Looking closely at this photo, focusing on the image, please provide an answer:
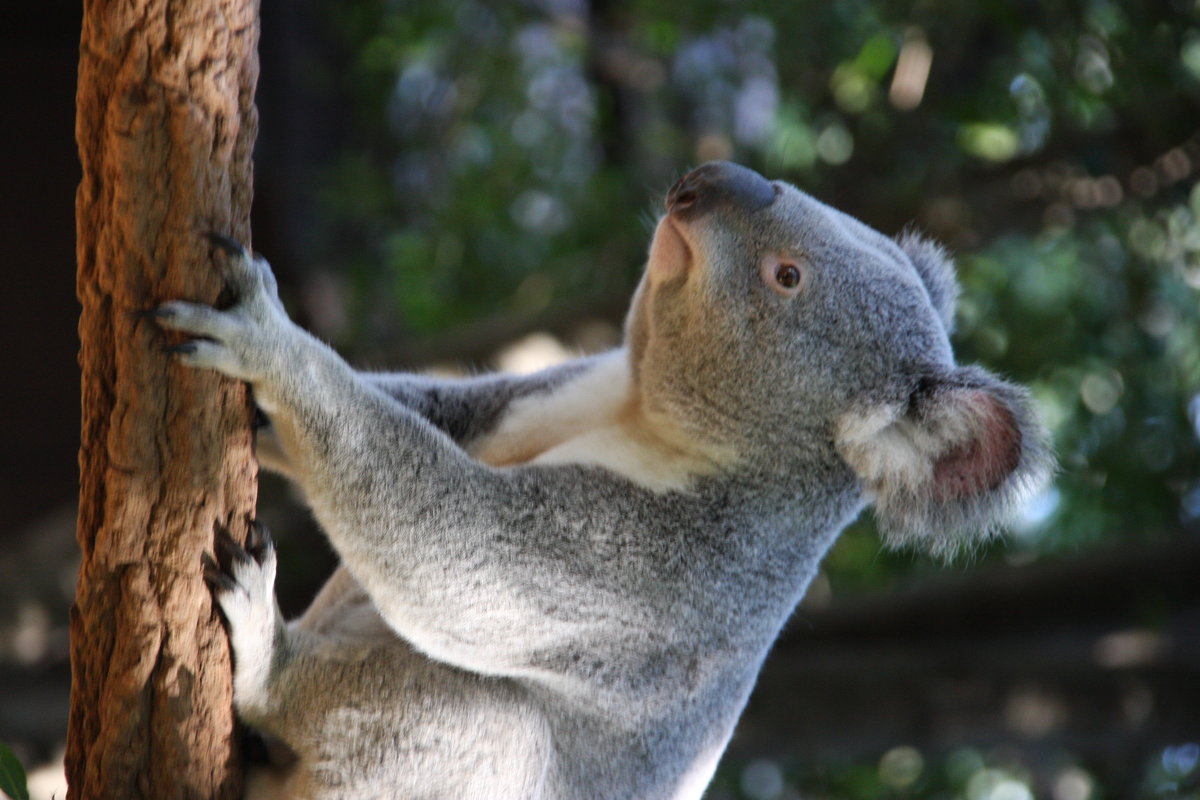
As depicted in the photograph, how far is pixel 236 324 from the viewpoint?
158cm

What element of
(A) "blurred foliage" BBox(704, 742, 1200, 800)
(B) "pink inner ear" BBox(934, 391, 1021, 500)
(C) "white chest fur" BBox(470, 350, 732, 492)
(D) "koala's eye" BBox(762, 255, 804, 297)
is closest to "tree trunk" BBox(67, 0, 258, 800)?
(C) "white chest fur" BBox(470, 350, 732, 492)

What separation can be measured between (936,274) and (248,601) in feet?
5.03

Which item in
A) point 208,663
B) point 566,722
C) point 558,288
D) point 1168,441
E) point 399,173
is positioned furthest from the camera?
point 399,173

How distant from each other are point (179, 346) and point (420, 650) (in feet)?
2.04

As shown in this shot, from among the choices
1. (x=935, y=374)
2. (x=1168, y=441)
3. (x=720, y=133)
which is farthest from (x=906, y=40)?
(x=935, y=374)

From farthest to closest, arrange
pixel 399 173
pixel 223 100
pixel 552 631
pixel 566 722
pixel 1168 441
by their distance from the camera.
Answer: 1. pixel 399 173
2. pixel 1168 441
3. pixel 566 722
4. pixel 552 631
5. pixel 223 100

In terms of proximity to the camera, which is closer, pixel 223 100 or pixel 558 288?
pixel 223 100

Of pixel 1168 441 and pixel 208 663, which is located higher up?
pixel 208 663

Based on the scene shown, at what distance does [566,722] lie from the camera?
6.45ft

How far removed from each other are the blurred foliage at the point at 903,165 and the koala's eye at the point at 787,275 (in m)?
1.84

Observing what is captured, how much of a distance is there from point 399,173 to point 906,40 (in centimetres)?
317

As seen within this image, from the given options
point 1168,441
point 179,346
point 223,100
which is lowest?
point 1168,441

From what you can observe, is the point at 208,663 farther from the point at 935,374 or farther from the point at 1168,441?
the point at 1168,441

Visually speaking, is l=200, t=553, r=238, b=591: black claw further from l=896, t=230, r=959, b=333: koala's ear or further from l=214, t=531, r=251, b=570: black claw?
l=896, t=230, r=959, b=333: koala's ear
